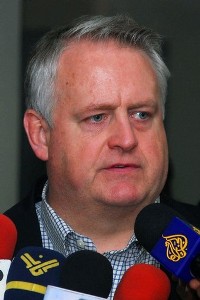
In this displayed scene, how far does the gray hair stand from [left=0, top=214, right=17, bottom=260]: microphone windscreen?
0.68 m

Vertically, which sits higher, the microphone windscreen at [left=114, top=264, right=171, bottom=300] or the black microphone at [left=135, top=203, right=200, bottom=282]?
the black microphone at [left=135, top=203, right=200, bottom=282]

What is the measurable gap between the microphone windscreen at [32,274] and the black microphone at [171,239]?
0.24 metres

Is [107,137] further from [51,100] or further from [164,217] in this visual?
[164,217]

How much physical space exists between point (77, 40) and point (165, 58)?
2.11 feet

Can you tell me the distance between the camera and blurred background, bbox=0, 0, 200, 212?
329cm

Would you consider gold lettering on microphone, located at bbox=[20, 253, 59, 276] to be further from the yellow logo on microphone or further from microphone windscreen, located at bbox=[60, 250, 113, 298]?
the yellow logo on microphone

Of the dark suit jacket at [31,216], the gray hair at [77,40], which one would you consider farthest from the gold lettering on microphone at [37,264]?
the gray hair at [77,40]

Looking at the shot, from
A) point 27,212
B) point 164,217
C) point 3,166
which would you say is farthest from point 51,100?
point 164,217

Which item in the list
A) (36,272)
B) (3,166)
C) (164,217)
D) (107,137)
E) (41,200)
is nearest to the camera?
(36,272)

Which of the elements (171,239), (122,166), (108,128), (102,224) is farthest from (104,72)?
(171,239)

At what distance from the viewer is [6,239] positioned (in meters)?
2.07

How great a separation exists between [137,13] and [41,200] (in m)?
0.94

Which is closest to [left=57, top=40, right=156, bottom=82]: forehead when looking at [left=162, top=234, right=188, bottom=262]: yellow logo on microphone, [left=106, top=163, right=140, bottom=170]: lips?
[left=106, top=163, right=140, bottom=170]: lips

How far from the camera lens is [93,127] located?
2611mm
